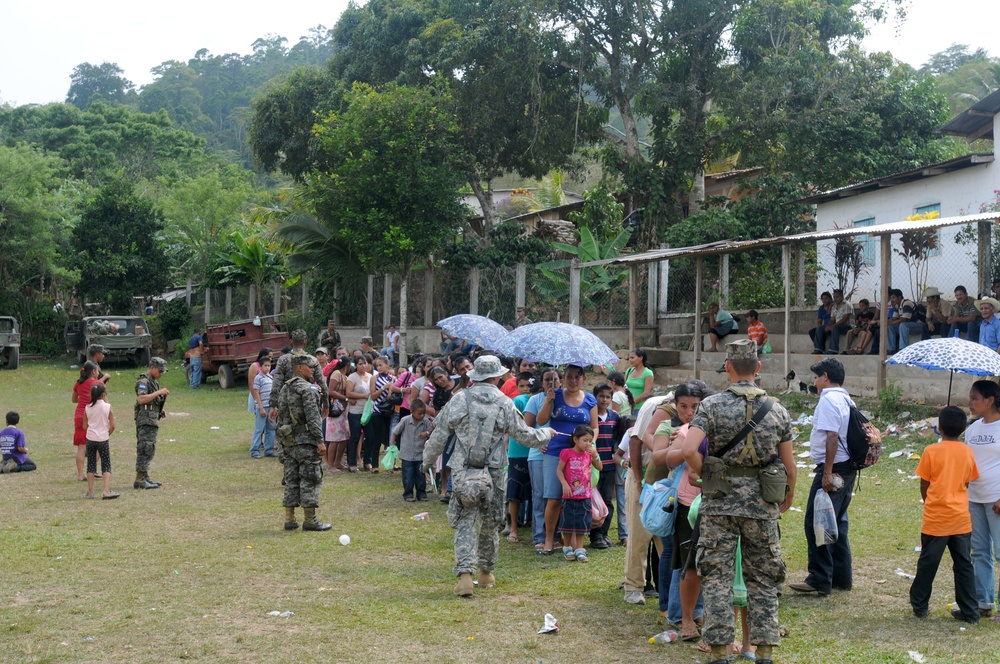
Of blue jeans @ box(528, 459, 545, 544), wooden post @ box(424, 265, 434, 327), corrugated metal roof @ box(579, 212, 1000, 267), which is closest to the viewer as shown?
blue jeans @ box(528, 459, 545, 544)

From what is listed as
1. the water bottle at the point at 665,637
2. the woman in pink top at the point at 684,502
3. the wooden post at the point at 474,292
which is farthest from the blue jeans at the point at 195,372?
the water bottle at the point at 665,637

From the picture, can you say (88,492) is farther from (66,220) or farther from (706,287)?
(66,220)

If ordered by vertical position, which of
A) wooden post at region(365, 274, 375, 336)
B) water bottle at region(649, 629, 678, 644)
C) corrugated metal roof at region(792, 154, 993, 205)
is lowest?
water bottle at region(649, 629, 678, 644)

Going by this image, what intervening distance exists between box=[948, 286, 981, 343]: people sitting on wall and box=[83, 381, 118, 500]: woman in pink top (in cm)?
1144

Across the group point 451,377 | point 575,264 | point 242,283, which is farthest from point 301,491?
point 242,283

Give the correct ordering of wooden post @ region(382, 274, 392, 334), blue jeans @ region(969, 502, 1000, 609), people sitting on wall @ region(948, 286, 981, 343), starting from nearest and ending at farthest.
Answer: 1. blue jeans @ region(969, 502, 1000, 609)
2. people sitting on wall @ region(948, 286, 981, 343)
3. wooden post @ region(382, 274, 392, 334)

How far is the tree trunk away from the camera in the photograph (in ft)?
82.0

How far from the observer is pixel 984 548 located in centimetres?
657

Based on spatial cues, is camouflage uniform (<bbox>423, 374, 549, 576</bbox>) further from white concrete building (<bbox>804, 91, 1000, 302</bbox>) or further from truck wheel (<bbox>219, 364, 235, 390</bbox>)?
truck wheel (<bbox>219, 364, 235, 390</bbox>)

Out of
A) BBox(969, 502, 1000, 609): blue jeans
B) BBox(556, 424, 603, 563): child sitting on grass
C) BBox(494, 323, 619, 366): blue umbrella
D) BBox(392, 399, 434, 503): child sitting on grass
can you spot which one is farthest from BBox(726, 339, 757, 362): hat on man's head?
BBox(392, 399, 434, 503): child sitting on grass

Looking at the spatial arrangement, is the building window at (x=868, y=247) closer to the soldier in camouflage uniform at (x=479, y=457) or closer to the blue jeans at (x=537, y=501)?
the blue jeans at (x=537, y=501)

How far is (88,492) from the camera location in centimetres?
1161

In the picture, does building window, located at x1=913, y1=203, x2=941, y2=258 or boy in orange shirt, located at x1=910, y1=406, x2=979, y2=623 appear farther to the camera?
building window, located at x1=913, y1=203, x2=941, y2=258

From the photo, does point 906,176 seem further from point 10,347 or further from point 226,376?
point 10,347
